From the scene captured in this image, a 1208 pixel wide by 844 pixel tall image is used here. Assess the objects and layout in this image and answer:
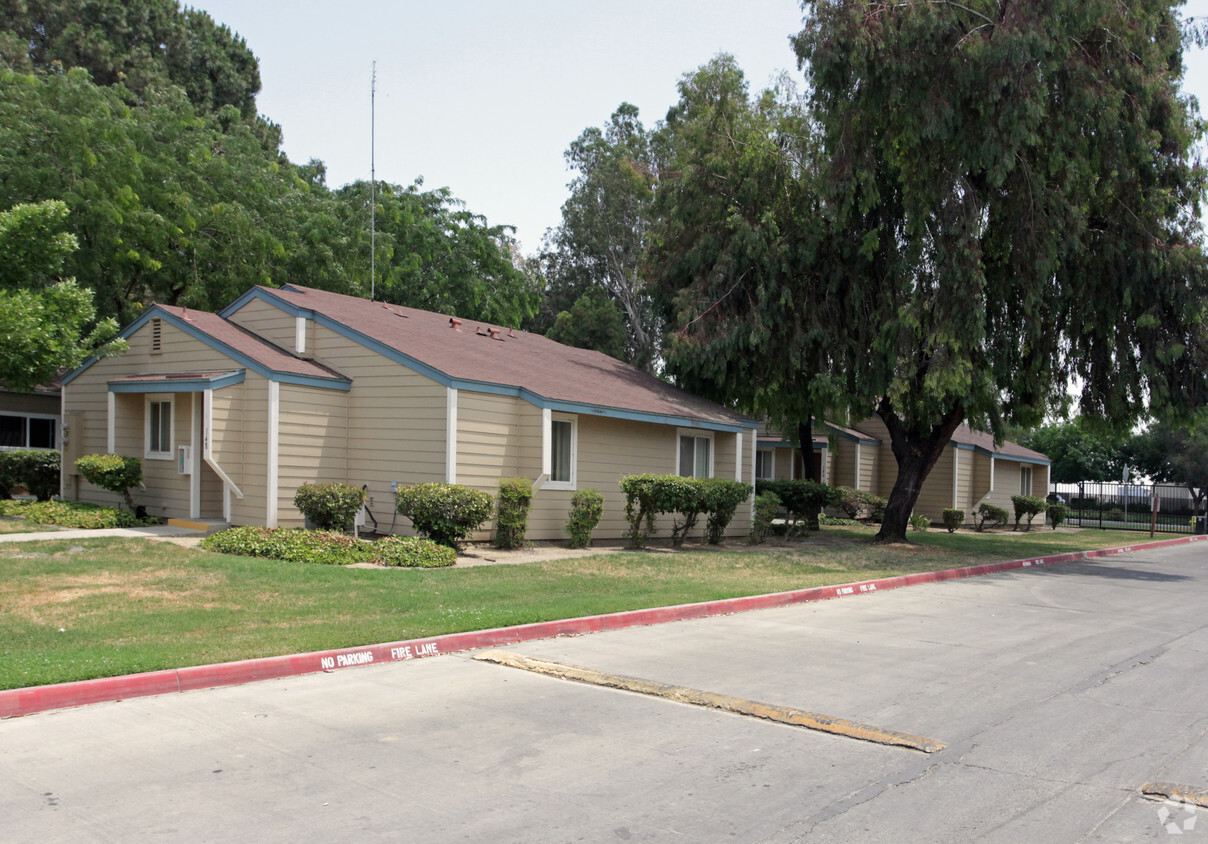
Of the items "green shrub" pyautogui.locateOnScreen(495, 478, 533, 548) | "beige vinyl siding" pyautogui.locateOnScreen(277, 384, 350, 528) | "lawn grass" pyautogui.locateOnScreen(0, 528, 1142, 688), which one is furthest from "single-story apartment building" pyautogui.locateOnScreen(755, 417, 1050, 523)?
"beige vinyl siding" pyautogui.locateOnScreen(277, 384, 350, 528)

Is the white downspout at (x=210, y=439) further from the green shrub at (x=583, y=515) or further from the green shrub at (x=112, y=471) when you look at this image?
the green shrub at (x=583, y=515)

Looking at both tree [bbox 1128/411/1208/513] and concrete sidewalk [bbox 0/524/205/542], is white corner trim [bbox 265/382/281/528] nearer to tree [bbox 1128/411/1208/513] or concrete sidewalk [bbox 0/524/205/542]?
concrete sidewalk [bbox 0/524/205/542]

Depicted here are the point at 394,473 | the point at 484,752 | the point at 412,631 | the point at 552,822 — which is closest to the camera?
the point at 552,822

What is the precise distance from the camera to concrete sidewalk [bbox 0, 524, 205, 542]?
50.2 feet

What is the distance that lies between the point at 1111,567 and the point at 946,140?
10879 millimetres

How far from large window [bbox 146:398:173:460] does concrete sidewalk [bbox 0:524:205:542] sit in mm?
1766

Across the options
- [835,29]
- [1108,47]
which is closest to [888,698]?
[835,29]

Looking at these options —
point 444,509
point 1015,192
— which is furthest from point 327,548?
point 1015,192

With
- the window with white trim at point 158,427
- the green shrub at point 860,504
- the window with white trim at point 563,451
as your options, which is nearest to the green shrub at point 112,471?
the window with white trim at point 158,427

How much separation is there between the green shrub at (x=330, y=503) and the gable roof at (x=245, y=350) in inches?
86.2

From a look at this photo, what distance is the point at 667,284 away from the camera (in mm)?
27094

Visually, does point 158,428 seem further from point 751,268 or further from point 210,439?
point 751,268

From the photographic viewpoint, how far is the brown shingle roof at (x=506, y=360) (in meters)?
18.5

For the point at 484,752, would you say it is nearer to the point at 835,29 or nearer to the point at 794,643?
the point at 794,643
